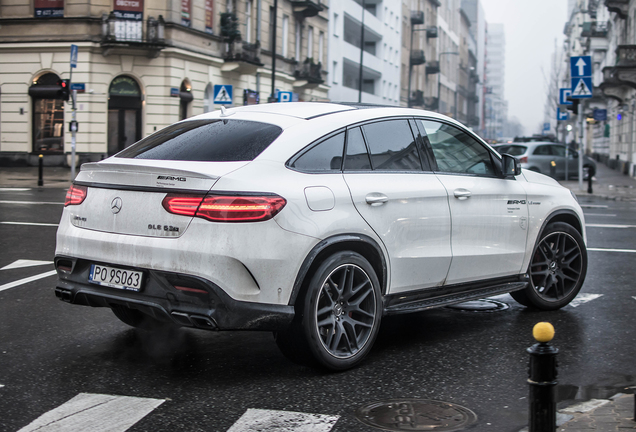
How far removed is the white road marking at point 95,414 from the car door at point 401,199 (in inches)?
68.7

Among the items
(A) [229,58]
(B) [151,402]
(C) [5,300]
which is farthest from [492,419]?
(A) [229,58]

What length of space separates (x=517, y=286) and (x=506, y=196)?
0.71 metres

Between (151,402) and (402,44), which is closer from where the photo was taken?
(151,402)

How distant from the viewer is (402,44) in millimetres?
A: 76562

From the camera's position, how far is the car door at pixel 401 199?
506cm

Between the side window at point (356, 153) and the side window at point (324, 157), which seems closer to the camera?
the side window at point (324, 157)

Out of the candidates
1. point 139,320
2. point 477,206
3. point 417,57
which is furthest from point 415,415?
point 417,57

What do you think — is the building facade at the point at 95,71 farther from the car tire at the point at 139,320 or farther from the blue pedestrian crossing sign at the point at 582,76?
the car tire at the point at 139,320

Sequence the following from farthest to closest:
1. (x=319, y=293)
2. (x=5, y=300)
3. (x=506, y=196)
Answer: (x=5, y=300) → (x=506, y=196) → (x=319, y=293)

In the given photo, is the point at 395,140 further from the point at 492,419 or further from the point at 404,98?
the point at 404,98

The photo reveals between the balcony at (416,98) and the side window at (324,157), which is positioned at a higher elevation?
the balcony at (416,98)

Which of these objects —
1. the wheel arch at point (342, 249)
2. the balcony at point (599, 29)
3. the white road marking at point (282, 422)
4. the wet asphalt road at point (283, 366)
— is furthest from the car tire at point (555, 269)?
the balcony at point (599, 29)

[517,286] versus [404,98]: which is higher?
[404,98]

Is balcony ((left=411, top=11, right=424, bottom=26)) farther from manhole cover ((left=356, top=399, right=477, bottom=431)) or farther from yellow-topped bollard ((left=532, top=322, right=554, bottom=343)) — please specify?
yellow-topped bollard ((left=532, top=322, right=554, bottom=343))
